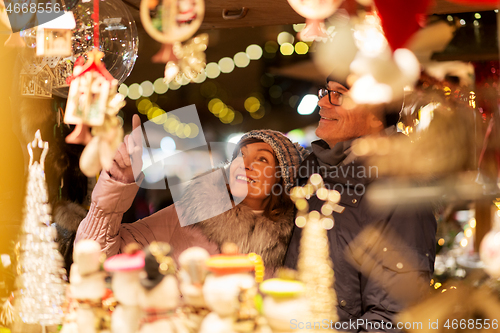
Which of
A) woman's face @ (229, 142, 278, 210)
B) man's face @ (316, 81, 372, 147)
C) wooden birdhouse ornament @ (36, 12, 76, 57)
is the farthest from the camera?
woman's face @ (229, 142, 278, 210)

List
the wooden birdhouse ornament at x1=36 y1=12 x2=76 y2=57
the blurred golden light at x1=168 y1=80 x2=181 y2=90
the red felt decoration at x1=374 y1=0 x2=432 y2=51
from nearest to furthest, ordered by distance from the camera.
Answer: the red felt decoration at x1=374 y1=0 x2=432 y2=51 → the wooden birdhouse ornament at x1=36 y1=12 x2=76 y2=57 → the blurred golden light at x1=168 y1=80 x2=181 y2=90

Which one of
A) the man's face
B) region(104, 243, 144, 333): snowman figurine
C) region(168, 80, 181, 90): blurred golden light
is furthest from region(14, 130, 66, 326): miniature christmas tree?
region(168, 80, 181, 90): blurred golden light

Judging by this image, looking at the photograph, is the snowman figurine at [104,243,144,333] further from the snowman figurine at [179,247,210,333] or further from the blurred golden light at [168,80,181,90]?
the blurred golden light at [168,80,181,90]

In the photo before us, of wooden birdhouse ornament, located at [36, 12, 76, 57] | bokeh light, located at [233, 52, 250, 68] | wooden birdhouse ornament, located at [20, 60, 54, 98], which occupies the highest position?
bokeh light, located at [233, 52, 250, 68]

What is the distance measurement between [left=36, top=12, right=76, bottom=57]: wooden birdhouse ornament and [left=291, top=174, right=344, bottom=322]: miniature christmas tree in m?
0.81

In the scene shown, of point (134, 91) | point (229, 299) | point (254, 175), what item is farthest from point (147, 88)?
point (229, 299)

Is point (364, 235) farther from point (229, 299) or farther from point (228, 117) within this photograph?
point (228, 117)

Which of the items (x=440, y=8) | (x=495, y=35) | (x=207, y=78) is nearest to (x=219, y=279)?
(x=440, y=8)

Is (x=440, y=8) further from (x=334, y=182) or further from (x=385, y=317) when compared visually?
(x=385, y=317)

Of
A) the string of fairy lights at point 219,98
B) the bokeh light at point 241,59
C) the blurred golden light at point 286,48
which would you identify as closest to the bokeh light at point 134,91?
the string of fairy lights at point 219,98

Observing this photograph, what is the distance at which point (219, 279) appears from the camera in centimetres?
79

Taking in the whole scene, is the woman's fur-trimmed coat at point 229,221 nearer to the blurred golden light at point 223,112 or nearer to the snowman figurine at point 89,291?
the snowman figurine at point 89,291

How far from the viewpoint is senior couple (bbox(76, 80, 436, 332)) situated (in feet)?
3.46

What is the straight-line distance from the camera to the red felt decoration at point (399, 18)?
2.34 ft
